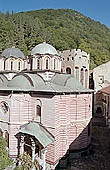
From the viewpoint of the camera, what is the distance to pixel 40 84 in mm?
16719

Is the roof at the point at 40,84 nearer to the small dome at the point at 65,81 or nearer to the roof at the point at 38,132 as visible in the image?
the small dome at the point at 65,81

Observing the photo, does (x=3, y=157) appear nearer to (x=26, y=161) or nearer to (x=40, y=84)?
(x=26, y=161)

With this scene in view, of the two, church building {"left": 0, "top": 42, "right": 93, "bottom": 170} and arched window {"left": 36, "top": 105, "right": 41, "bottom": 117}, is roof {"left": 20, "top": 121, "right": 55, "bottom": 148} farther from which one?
arched window {"left": 36, "top": 105, "right": 41, "bottom": 117}

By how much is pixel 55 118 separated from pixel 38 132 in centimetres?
173

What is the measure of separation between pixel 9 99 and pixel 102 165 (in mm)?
9618

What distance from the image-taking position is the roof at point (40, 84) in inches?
599

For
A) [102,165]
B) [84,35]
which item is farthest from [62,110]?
[84,35]

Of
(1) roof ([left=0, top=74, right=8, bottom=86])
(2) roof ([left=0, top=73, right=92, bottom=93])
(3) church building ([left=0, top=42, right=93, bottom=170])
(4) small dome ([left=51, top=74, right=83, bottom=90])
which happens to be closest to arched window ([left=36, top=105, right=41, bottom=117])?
(3) church building ([left=0, top=42, right=93, bottom=170])

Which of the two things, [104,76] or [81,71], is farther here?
[81,71]

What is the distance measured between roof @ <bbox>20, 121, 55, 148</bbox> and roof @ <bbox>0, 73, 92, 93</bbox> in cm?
297

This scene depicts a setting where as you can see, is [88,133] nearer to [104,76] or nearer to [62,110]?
[62,110]

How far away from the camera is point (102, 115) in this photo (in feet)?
97.2

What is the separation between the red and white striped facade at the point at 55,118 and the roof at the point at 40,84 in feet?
1.67

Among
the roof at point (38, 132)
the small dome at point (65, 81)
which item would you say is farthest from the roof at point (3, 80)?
the roof at point (38, 132)
